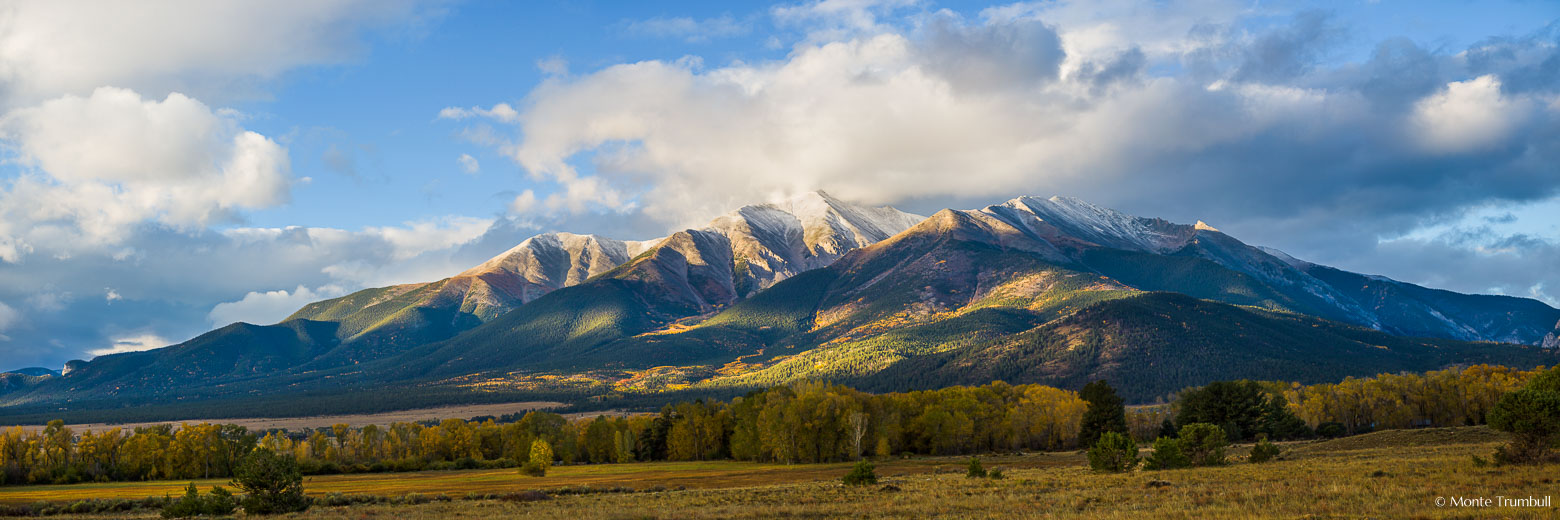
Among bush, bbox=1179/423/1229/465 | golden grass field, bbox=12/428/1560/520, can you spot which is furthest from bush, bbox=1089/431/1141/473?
bush, bbox=1179/423/1229/465

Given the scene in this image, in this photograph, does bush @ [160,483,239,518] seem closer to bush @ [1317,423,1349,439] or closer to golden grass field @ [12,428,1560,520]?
golden grass field @ [12,428,1560,520]

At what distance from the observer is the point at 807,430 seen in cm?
12044

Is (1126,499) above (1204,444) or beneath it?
above

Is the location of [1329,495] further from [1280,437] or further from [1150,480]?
[1280,437]

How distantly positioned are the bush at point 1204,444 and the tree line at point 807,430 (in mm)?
49659

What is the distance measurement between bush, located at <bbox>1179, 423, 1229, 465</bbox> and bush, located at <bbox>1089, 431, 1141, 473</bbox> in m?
4.91

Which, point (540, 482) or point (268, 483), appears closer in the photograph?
point (268, 483)

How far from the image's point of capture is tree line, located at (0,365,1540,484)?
11519cm

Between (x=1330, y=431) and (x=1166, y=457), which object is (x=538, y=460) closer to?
(x=1166, y=457)

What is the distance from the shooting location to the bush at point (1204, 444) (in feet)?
192

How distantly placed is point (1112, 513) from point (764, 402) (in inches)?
4146

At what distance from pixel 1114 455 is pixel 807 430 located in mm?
67232

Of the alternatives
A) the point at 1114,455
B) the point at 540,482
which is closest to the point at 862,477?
the point at 1114,455

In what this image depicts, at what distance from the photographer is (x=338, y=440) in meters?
150
